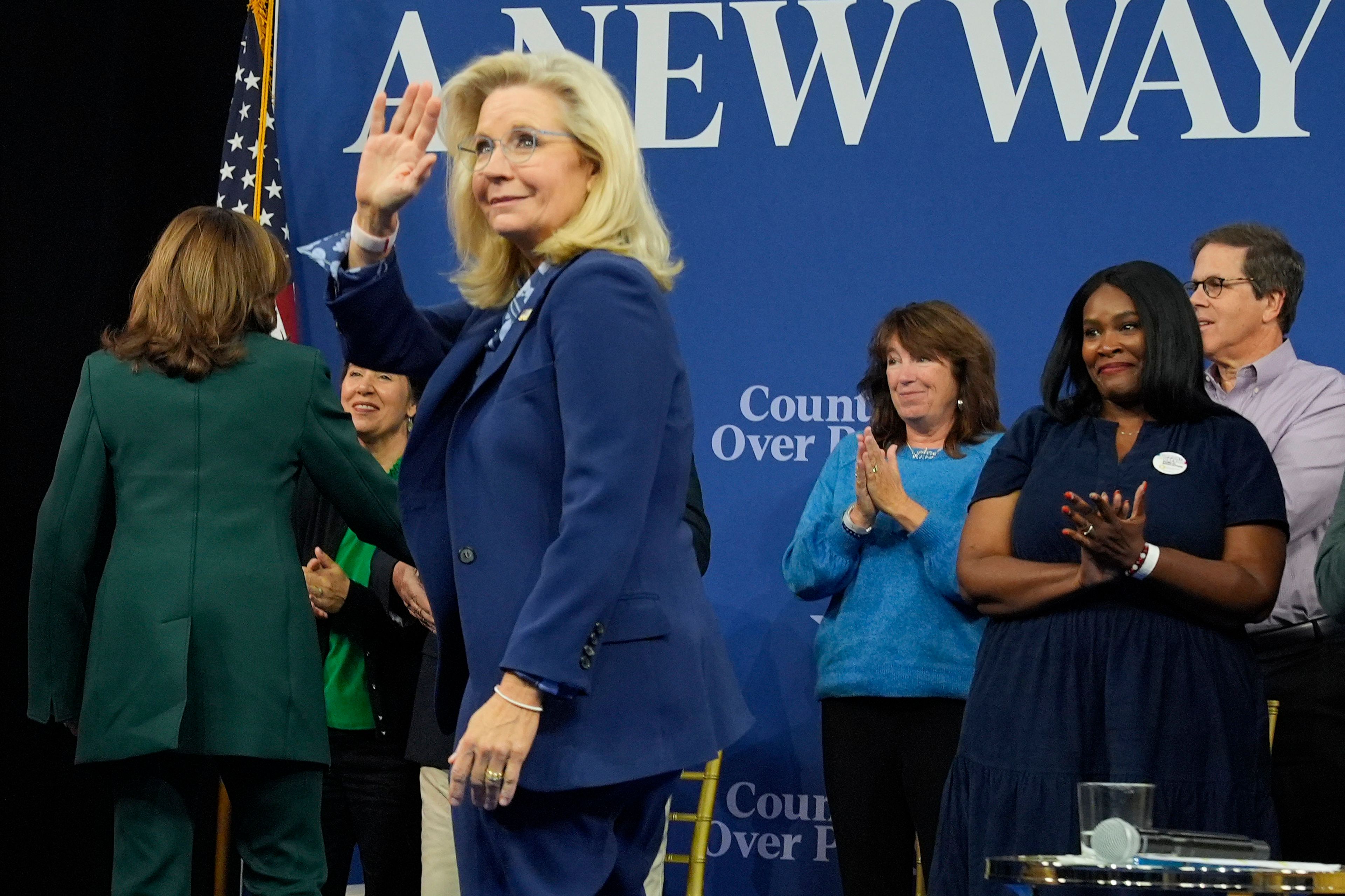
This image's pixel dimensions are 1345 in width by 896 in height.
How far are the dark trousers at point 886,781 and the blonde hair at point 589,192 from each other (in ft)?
6.27

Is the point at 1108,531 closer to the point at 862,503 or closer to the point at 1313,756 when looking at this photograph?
the point at 1313,756

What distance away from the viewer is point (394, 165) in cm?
203

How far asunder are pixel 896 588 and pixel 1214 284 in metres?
1.06

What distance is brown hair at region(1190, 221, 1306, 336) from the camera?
12.6 feet

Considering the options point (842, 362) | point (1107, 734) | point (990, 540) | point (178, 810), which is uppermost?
point (842, 362)

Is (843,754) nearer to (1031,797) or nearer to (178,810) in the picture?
(1031,797)

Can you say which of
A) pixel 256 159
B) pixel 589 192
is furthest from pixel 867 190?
pixel 589 192

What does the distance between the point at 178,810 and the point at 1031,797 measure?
1507 millimetres

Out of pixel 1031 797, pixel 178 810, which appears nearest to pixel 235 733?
pixel 178 810

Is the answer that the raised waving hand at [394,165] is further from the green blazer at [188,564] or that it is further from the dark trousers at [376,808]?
the dark trousers at [376,808]

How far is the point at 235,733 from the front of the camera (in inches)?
111

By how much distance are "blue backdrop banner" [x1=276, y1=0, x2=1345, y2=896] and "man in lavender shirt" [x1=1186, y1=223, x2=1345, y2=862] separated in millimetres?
656

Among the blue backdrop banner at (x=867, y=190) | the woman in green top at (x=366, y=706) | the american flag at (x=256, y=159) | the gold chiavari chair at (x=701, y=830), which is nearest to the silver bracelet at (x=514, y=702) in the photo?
the woman in green top at (x=366, y=706)

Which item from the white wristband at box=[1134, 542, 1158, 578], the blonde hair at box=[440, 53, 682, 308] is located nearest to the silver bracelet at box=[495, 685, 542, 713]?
the blonde hair at box=[440, 53, 682, 308]
